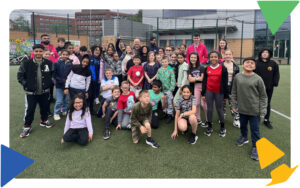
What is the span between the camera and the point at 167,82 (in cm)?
450

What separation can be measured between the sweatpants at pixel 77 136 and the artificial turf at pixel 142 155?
97 millimetres

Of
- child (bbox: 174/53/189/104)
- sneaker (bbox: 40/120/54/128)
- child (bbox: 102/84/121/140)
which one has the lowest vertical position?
sneaker (bbox: 40/120/54/128)

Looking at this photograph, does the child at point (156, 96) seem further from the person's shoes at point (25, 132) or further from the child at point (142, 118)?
the person's shoes at point (25, 132)

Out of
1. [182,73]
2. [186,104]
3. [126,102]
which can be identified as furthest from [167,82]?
[126,102]

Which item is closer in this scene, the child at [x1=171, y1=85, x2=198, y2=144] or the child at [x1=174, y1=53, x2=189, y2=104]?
the child at [x1=171, y1=85, x2=198, y2=144]

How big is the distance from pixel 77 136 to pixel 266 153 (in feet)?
10.7

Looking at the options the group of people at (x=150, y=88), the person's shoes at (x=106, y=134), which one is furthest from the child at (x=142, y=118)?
the person's shoes at (x=106, y=134)

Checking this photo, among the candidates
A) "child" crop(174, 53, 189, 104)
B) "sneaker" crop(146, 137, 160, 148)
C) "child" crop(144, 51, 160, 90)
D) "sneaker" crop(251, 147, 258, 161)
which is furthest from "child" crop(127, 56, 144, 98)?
"sneaker" crop(251, 147, 258, 161)

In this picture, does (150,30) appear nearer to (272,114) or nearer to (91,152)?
(272,114)

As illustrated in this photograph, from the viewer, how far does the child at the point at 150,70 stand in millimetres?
4688

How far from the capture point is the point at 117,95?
4297 millimetres

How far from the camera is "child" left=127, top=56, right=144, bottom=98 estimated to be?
4754mm

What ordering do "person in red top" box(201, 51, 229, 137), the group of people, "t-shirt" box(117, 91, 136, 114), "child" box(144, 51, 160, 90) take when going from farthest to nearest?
"child" box(144, 51, 160, 90)
"t-shirt" box(117, 91, 136, 114)
"person in red top" box(201, 51, 229, 137)
the group of people

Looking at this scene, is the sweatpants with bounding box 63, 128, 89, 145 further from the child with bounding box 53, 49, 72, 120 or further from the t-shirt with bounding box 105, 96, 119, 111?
the child with bounding box 53, 49, 72, 120
